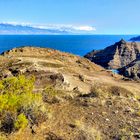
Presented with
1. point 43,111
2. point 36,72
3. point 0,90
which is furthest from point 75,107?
point 36,72

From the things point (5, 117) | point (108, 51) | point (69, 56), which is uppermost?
point (5, 117)

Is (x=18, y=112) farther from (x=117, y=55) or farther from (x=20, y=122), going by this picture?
(x=117, y=55)

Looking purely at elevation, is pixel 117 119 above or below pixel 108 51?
above

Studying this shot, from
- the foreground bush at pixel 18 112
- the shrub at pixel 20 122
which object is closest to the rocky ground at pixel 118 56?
the foreground bush at pixel 18 112

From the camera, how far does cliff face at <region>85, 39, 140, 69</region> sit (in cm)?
13462

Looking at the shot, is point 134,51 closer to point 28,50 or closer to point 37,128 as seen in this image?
point 28,50

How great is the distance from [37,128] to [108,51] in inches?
5370

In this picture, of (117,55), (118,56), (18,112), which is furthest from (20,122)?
(117,55)

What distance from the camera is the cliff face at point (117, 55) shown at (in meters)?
135

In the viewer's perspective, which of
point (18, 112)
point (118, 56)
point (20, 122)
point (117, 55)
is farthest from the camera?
point (117, 55)

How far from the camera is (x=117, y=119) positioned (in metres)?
15.8

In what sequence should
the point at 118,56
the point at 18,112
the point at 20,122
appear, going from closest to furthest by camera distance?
the point at 20,122
the point at 18,112
the point at 118,56

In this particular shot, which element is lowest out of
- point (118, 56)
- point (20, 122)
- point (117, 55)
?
point (118, 56)

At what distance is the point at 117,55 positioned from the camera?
140 metres
